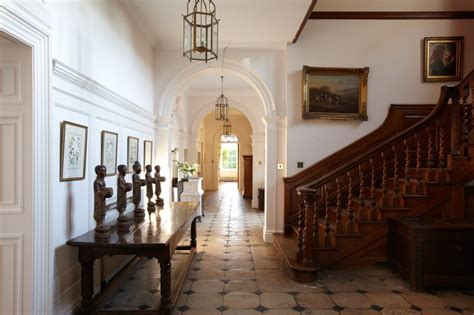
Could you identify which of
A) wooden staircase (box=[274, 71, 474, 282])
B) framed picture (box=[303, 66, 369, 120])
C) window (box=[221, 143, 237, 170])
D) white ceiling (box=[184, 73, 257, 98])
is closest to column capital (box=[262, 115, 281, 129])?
framed picture (box=[303, 66, 369, 120])

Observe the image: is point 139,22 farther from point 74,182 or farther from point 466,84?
point 466,84

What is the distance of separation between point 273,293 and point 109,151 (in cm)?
268

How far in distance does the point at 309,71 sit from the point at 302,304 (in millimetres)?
4191

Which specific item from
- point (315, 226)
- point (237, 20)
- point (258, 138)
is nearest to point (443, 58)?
point (237, 20)

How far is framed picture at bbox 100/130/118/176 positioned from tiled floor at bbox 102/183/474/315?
1.52m

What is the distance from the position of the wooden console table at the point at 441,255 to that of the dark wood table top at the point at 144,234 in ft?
9.27

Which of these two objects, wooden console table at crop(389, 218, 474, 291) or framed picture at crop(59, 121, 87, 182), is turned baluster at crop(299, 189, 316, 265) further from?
framed picture at crop(59, 121, 87, 182)

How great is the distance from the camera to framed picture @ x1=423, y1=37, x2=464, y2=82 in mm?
6289

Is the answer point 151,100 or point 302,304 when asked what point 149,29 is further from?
point 302,304

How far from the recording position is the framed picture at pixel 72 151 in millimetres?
3090

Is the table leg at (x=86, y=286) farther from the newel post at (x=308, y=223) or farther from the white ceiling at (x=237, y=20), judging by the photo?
the white ceiling at (x=237, y=20)

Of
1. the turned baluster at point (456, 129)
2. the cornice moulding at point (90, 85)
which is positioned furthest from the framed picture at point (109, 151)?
the turned baluster at point (456, 129)

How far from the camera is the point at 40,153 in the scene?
2.73 metres

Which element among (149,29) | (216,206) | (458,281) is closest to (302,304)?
(458,281)
